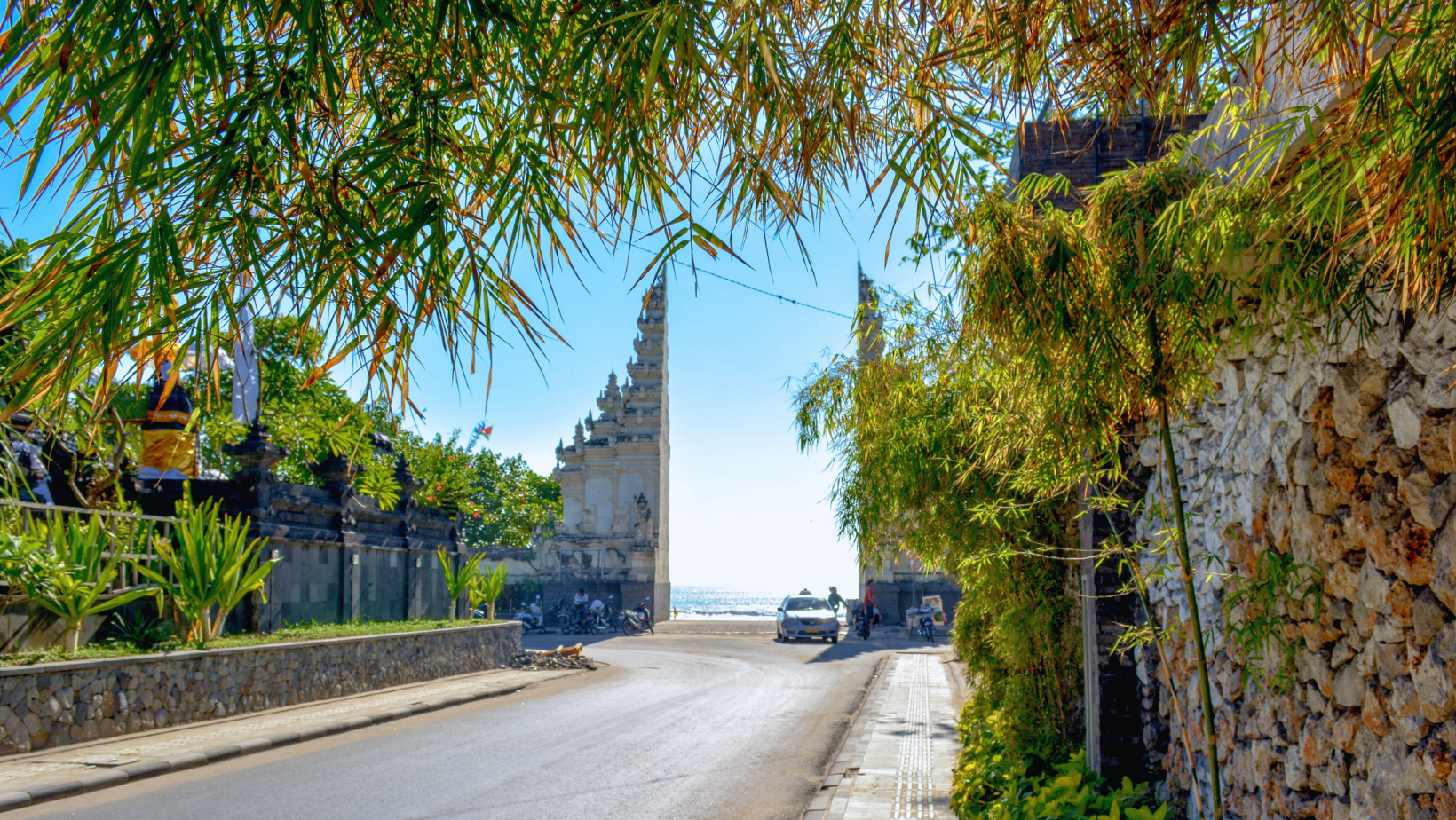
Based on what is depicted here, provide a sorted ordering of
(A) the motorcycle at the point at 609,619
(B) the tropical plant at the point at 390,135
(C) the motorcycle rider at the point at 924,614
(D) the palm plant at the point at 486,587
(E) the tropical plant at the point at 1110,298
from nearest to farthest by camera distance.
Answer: (B) the tropical plant at the point at 390,135, (E) the tropical plant at the point at 1110,298, (D) the palm plant at the point at 486,587, (C) the motorcycle rider at the point at 924,614, (A) the motorcycle at the point at 609,619

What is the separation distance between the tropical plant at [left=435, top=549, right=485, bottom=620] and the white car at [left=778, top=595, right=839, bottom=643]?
39.0 feet

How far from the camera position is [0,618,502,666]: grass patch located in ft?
32.7

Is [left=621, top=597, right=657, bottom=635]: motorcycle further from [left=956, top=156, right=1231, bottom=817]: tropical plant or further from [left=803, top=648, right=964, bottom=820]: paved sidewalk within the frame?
[left=956, top=156, right=1231, bottom=817]: tropical plant

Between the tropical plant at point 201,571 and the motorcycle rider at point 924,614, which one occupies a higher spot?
the tropical plant at point 201,571

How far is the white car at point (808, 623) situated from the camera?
98.6ft

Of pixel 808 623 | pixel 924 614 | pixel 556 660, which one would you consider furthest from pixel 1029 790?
pixel 924 614

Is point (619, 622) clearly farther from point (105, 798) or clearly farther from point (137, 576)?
point (105, 798)

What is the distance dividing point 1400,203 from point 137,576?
14.4 m

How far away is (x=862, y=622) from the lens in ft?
102

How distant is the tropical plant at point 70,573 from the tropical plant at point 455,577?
8.93 metres

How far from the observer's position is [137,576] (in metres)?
12.4

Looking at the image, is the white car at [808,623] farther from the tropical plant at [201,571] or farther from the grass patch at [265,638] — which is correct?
the tropical plant at [201,571]

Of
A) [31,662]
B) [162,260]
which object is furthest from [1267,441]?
[31,662]

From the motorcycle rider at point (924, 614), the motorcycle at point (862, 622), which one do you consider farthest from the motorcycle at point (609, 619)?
the motorcycle rider at point (924, 614)
